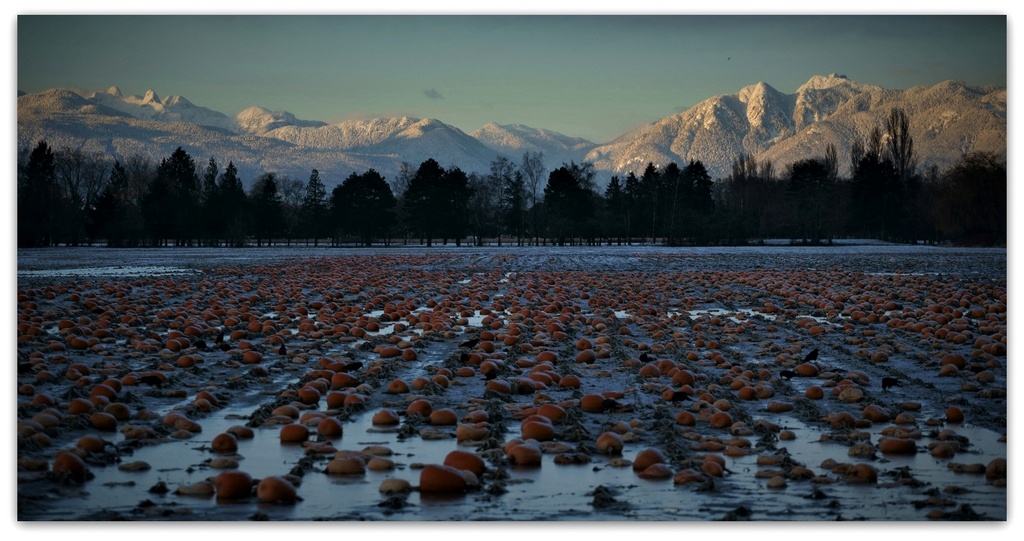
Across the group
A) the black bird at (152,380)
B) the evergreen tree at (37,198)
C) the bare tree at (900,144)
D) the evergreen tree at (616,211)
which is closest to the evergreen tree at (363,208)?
the evergreen tree at (616,211)

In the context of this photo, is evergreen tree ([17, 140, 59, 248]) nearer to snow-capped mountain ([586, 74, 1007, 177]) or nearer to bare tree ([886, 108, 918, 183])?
snow-capped mountain ([586, 74, 1007, 177])

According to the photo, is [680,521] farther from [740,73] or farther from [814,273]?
[814,273]

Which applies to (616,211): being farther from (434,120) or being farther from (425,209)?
(434,120)

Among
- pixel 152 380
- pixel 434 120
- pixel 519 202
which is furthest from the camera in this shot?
pixel 519 202

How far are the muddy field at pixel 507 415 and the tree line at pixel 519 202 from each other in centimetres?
103

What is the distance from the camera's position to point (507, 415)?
6.58 meters

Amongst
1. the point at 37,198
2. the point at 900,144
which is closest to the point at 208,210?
the point at 37,198

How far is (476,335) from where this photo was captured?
36.6 feet

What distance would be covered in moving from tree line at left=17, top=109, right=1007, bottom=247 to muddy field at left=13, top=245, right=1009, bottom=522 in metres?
1.03

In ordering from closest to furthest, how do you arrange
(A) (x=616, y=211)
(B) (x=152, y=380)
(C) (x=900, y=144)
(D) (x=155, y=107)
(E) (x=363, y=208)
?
1. (B) (x=152, y=380)
2. (D) (x=155, y=107)
3. (C) (x=900, y=144)
4. (E) (x=363, y=208)
5. (A) (x=616, y=211)

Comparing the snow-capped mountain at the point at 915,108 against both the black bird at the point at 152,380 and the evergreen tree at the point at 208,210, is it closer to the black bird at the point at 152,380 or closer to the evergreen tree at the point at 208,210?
the black bird at the point at 152,380

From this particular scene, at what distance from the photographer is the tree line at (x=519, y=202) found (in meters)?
10.2

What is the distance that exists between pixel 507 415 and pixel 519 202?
7470cm

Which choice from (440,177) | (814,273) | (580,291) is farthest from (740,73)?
(440,177)
